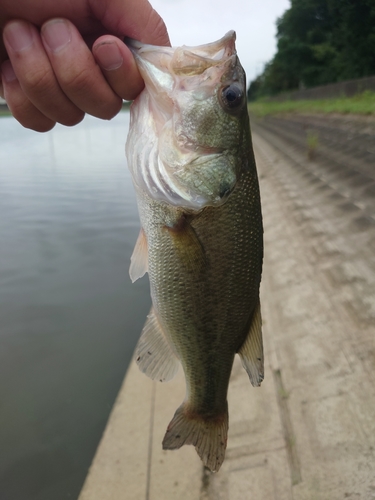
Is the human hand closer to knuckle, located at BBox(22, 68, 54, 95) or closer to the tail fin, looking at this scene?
knuckle, located at BBox(22, 68, 54, 95)

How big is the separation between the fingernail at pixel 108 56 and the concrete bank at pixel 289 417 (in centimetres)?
285

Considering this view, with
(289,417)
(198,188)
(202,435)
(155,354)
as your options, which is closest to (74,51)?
(198,188)

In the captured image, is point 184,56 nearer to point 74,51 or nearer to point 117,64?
point 117,64

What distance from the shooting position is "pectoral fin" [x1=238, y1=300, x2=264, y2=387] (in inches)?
69.8

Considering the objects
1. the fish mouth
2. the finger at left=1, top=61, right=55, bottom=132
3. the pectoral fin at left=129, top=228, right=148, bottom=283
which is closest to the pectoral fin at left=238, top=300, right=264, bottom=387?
the pectoral fin at left=129, top=228, right=148, bottom=283

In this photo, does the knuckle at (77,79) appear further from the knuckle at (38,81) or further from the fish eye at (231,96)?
the fish eye at (231,96)

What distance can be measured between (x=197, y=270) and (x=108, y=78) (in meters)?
0.82

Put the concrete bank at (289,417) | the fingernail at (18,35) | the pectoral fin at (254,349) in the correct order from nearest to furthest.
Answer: the fingernail at (18,35) < the pectoral fin at (254,349) < the concrete bank at (289,417)

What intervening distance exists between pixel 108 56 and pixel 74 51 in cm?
12

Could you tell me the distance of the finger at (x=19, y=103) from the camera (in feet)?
5.31

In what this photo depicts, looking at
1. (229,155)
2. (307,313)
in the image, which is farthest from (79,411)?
(229,155)

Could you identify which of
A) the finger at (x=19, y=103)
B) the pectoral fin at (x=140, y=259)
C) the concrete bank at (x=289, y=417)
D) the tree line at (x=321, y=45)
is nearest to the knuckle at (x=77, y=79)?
the finger at (x=19, y=103)

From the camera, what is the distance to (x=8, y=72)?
5.29ft

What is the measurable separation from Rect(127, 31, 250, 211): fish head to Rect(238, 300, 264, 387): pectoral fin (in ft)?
1.92
